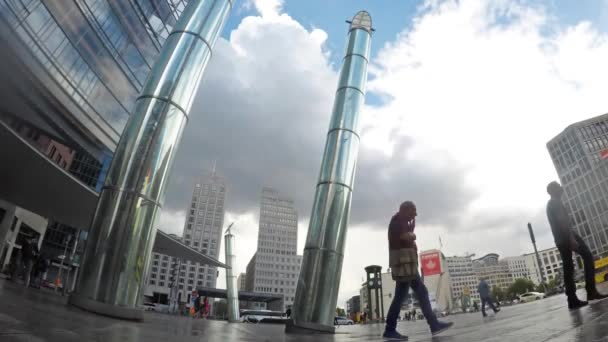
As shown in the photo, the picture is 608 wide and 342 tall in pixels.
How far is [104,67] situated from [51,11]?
6263 mm

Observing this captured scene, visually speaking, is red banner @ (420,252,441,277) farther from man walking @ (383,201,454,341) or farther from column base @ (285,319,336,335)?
man walking @ (383,201,454,341)

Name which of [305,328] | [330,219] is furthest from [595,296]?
[305,328]

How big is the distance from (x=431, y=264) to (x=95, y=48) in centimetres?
8272

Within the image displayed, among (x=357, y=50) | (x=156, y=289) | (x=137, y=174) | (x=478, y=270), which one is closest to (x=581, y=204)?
(x=357, y=50)

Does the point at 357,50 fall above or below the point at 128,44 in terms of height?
below

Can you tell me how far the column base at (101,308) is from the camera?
3.81 m

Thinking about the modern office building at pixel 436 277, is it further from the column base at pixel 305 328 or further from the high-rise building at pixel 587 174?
the column base at pixel 305 328

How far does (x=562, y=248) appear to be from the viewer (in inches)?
192

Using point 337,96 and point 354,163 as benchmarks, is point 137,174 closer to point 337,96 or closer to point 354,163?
point 354,163

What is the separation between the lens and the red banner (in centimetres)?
8244

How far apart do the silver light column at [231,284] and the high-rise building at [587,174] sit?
66310 mm

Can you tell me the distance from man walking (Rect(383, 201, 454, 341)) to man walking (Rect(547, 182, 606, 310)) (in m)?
2.15

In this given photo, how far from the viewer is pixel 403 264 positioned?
13.9 feet

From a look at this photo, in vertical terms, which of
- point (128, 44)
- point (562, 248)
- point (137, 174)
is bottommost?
point (562, 248)
